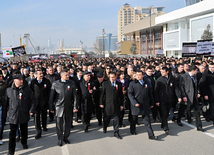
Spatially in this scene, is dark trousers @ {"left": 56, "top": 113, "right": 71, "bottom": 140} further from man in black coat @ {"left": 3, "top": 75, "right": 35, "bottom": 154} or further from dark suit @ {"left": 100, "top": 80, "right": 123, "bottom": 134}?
dark suit @ {"left": 100, "top": 80, "right": 123, "bottom": 134}

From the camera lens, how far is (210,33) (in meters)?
31.5

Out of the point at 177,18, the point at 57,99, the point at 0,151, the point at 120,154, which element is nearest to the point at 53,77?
the point at 57,99

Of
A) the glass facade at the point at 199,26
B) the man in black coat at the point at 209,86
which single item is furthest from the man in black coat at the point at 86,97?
the glass facade at the point at 199,26

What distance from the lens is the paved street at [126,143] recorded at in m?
5.60

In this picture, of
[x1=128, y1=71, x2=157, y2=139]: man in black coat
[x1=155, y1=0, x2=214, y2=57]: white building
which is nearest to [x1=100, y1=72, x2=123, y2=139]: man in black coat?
[x1=128, y1=71, x2=157, y2=139]: man in black coat

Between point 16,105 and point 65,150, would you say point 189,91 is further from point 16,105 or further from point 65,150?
point 16,105

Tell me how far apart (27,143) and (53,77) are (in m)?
2.86

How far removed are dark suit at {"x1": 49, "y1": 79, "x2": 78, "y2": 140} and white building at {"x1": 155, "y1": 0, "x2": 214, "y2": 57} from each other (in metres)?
32.4

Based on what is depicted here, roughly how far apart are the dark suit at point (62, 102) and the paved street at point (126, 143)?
52 centimetres

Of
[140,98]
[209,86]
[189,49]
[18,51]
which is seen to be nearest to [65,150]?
[140,98]

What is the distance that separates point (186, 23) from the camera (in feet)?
144

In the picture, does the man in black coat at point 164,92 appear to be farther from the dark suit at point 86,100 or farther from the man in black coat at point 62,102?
the man in black coat at point 62,102

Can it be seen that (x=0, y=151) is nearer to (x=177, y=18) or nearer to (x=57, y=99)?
(x=57, y=99)

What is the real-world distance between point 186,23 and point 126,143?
42014 millimetres
